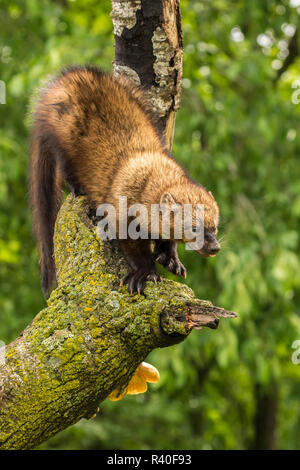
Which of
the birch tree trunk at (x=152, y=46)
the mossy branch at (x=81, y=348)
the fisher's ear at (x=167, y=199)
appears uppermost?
the birch tree trunk at (x=152, y=46)

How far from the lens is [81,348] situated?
271 cm

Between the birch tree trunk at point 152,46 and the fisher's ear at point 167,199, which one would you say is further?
the fisher's ear at point 167,199

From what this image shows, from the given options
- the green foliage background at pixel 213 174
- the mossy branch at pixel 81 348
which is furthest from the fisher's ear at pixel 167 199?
the green foliage background at pixel 213 174

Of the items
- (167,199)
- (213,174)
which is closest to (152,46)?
(167,199)

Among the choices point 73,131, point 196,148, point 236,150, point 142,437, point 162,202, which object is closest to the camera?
point 162,202

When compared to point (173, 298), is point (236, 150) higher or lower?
higher

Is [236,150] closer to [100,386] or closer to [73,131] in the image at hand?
[73,131]

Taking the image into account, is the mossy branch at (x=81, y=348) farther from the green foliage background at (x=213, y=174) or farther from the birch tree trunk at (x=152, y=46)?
the green foliage background at (x=213, y=174)

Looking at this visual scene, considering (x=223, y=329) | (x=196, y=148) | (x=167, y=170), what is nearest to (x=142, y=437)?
(x=223, y=329)

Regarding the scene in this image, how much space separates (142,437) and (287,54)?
5685mm

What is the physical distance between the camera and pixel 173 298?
2.68 metres

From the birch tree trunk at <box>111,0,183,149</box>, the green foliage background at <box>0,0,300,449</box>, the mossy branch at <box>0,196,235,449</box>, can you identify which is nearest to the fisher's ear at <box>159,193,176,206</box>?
the birch tree trunk at <box>111,0,183,149</box>

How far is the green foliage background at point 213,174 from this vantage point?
6406mm

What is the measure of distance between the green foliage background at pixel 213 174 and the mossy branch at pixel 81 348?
10.9 feet
